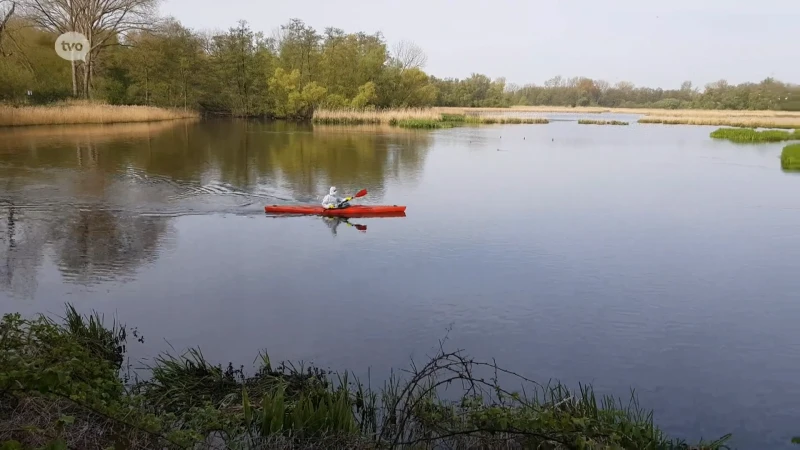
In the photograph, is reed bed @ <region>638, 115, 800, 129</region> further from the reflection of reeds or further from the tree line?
the reflection of reeds

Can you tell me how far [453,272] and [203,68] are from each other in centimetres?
3841

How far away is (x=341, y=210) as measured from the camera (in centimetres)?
1067

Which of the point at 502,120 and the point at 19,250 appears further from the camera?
the point at 502,120

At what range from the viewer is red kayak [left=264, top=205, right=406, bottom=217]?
10.7 metres

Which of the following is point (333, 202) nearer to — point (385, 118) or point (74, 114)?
point (74, 114)

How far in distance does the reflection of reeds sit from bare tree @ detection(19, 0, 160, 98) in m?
5.62

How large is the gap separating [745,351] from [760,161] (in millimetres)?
18690

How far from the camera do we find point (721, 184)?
15.9 meters

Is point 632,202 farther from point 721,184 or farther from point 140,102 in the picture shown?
point 140,102

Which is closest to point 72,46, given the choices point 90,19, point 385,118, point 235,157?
point 90,19

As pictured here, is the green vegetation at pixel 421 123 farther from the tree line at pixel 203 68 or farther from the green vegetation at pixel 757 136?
the green vegetation at pixel 757 136

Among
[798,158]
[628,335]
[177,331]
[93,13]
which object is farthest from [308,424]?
[93,13]

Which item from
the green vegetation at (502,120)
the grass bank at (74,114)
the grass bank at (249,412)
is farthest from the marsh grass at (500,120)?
the grass bank at (249,412)

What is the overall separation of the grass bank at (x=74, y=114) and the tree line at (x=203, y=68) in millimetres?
1018
